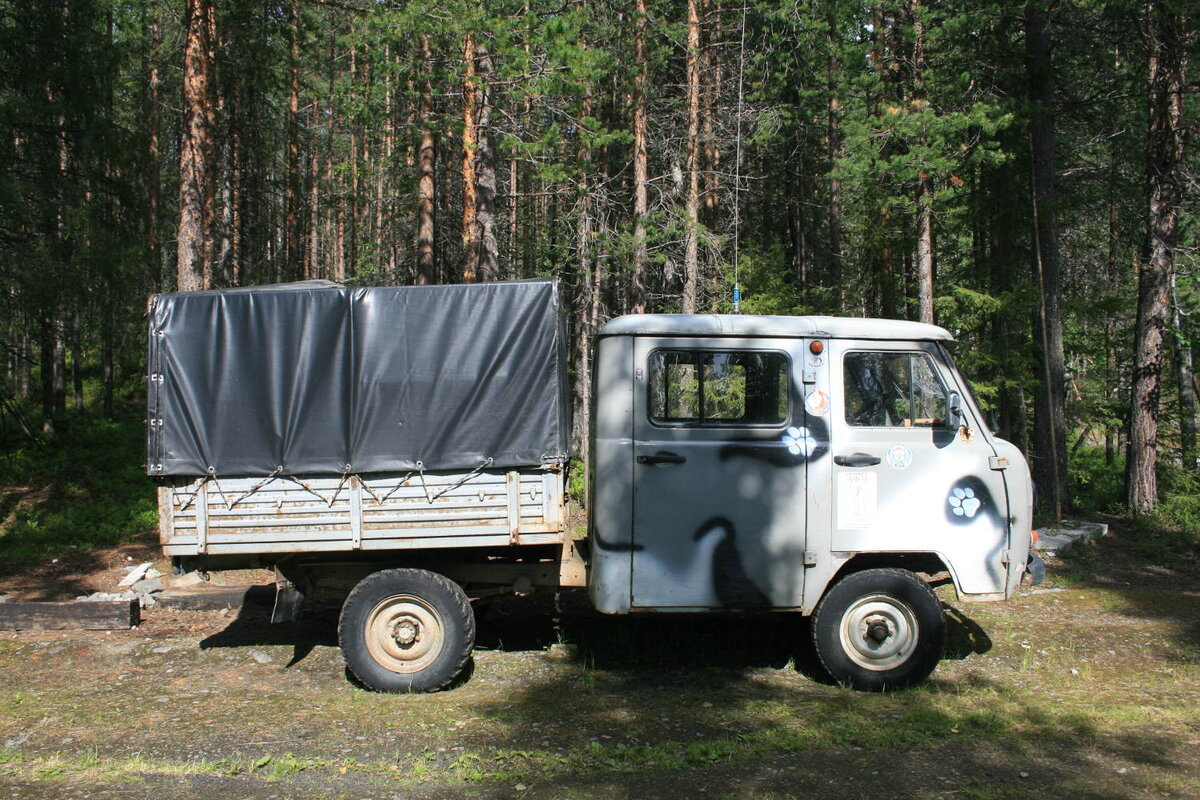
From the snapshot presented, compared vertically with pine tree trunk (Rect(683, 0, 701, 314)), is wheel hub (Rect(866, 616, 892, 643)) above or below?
below

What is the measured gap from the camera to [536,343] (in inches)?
246

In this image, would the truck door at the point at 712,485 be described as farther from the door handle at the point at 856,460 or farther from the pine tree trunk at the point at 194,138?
the pine tree trunk at the point at 194,138

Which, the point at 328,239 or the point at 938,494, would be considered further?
the point at 328,239

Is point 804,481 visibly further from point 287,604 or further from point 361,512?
point 287,604

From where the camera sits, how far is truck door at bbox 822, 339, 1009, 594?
6.20 metres

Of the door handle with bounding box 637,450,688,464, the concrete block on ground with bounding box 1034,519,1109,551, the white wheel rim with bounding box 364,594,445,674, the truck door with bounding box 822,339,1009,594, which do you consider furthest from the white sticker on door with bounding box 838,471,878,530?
the concrete block on ground with bounding box 1034,519,1109,551

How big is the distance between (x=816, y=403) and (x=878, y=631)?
1.67 metres

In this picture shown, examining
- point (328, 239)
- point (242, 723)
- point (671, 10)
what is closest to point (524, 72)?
point (671, 10)

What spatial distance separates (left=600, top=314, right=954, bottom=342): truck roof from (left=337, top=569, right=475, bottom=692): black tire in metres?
2.23

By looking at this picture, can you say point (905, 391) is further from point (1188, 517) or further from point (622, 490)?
point (1188, 517)

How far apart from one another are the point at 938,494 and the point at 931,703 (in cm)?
142

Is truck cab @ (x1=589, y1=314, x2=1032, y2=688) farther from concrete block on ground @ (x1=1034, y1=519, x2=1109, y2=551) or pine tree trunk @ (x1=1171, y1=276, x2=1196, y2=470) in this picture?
pine tree trunk @ (x1=1171, y1=276, x2=1196, y2=470)

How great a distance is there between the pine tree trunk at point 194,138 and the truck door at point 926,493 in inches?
362

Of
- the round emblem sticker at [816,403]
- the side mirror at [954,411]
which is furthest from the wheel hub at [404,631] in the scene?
the side mirror at [954,411]
